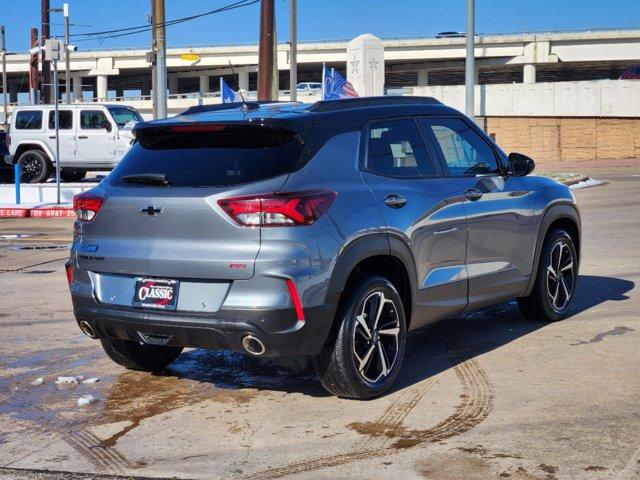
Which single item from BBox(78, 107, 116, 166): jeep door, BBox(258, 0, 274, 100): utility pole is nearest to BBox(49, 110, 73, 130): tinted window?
BBox(78, 107, 116, 166): jeep door

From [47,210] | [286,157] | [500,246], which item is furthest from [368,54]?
[286,157]

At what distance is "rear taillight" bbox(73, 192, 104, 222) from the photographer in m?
5.89

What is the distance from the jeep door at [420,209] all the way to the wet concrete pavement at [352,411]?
1.73 ft

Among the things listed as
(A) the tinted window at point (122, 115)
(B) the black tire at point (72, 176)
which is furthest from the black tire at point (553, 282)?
(B) the black tire at point (72, 176)

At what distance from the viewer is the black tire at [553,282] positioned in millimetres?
7820

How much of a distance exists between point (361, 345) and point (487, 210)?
1.67 m

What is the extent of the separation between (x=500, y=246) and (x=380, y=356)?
1.64m

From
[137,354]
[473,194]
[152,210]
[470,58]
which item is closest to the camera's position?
[152,210]

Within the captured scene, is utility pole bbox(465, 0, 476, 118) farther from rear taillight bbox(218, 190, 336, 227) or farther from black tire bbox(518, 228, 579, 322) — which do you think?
rear taillight bbox(218, 190, 336, 227)

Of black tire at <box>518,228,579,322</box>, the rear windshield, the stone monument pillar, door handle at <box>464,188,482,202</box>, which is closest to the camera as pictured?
the rear windshield

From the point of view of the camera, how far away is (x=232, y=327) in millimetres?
5309

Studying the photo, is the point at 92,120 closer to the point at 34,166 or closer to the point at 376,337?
the point at 34,166

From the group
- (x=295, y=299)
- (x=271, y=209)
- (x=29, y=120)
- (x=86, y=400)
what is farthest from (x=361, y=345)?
(x=29, y=120)

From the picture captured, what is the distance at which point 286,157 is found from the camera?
553cm
